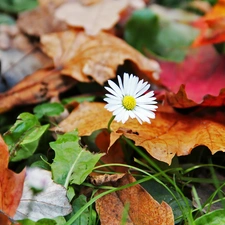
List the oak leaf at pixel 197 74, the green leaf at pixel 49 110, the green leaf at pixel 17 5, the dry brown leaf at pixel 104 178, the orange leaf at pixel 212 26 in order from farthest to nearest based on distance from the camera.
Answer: the green leaf at pixel 17 5
the orange leaf at pixel 212 26
the oak leaf at pixel 197 74
the green leaf at pixel 49 110
the dry brown leaf at pixel 104 178

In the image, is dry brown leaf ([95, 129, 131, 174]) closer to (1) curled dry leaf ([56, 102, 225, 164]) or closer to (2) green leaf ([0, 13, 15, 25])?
(1) curled dry leaf ([56, 102, 225, 164])

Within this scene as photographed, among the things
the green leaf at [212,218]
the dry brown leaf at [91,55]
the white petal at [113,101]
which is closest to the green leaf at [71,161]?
the white petal at [113,101]

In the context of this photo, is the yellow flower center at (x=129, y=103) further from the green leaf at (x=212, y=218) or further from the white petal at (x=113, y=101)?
the green leaf at (x=212, y=218)

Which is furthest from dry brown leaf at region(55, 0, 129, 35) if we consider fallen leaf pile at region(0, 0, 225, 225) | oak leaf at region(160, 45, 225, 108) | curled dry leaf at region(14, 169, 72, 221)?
curled dry leaf at region(14, 169, 72, 221)

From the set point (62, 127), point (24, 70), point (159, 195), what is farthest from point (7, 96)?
point (159, 195)

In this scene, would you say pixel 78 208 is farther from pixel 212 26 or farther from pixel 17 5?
pixel 17 5

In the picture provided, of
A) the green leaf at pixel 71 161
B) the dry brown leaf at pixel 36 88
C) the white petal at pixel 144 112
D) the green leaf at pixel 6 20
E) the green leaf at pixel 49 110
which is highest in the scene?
the white petal at pixel 144 112
